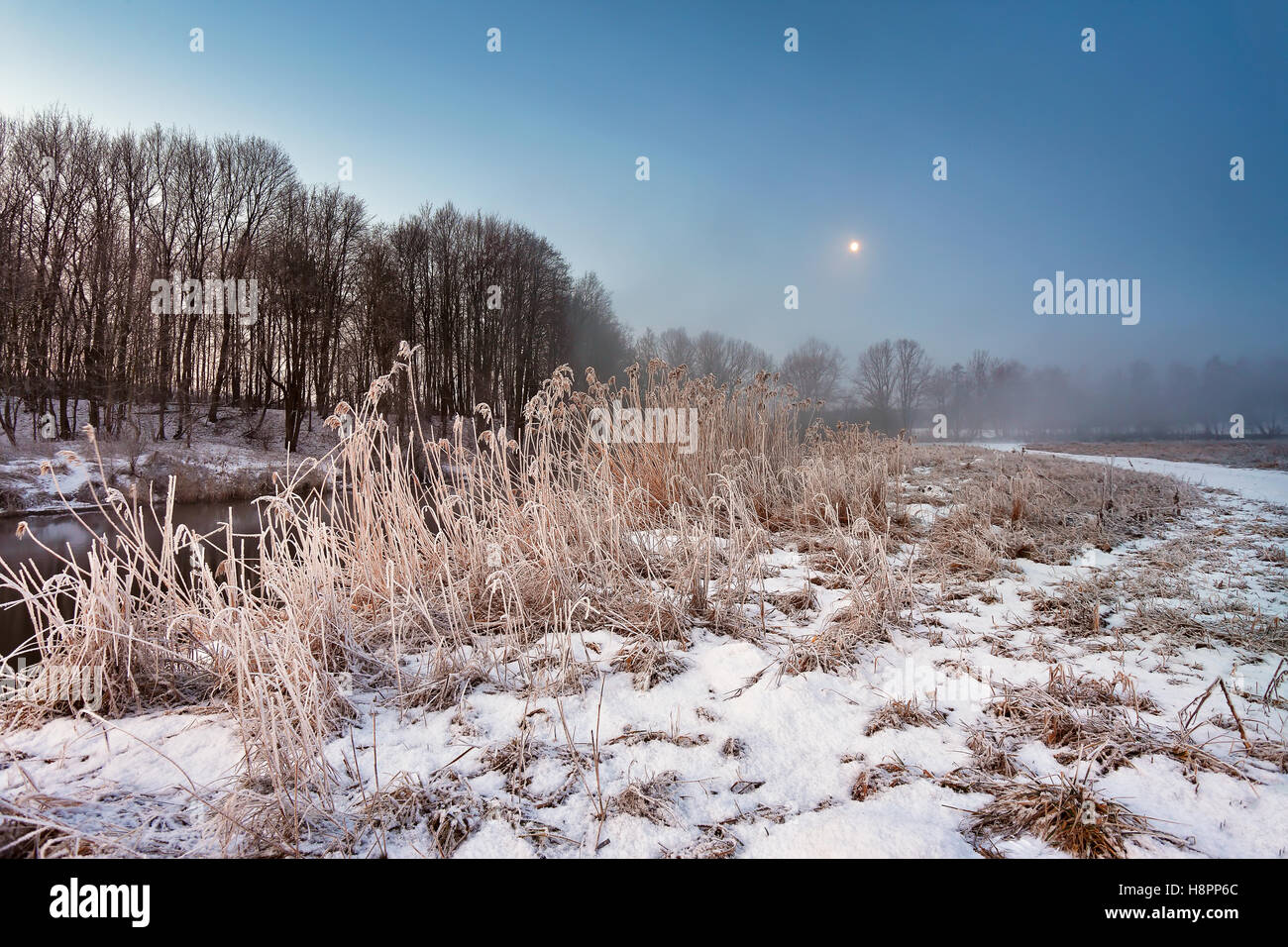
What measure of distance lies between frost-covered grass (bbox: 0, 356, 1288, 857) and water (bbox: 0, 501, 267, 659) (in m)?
4.08

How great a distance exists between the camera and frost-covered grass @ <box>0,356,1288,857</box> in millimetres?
1212

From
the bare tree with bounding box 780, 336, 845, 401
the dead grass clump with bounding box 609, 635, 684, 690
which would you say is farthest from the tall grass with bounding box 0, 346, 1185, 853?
the bare tree with bounding box 780, 336, 845, 401

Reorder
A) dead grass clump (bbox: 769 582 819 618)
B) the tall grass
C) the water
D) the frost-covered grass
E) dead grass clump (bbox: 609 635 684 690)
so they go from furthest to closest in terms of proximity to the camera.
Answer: the water < dead grass clump (bbox: 769 582 819 618) < dead grass clump (bbox: 609 635 684 690) < the tall grass < the frost-covered grass

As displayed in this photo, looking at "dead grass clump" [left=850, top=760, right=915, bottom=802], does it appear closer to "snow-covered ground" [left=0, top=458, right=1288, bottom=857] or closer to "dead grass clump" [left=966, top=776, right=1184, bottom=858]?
"snow-covered ground" [left=0, top=458, right=1288, bottom=857]

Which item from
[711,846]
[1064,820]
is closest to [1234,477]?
[1064,820]

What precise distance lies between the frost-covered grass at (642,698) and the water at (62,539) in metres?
4.08

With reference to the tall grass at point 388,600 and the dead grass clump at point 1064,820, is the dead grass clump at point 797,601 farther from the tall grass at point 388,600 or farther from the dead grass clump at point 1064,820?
the dead grass clump at point 1064,820

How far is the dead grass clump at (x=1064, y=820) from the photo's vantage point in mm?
1107

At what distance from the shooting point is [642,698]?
186 cm

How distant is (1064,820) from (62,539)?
12.3 meters

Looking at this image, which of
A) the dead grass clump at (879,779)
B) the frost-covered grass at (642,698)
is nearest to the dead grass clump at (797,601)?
the frost-covered grass at (642,698)
